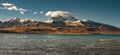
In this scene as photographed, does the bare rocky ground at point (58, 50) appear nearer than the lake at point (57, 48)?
Yes

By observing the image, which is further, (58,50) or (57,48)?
(57,48)

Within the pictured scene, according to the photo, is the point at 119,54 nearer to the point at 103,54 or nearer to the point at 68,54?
the point at 103,54

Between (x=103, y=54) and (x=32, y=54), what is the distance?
1005cm

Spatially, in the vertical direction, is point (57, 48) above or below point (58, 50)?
below

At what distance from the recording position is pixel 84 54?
40656mm

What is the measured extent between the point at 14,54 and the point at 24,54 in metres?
1.38

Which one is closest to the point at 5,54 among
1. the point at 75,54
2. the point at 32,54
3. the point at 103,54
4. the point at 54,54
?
the point at 32,54

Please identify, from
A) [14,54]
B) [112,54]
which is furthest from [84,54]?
[14,54]

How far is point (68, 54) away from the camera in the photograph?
40.4 meters

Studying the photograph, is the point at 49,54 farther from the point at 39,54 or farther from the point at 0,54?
the point at 0,54

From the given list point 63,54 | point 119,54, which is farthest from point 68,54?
point 119,54

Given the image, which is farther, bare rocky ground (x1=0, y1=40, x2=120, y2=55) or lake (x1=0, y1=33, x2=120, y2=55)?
lake (x1=0, y1=33, x2=120, y2=55)

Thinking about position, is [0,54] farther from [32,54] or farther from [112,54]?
[112,54]

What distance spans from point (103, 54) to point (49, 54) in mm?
7676
